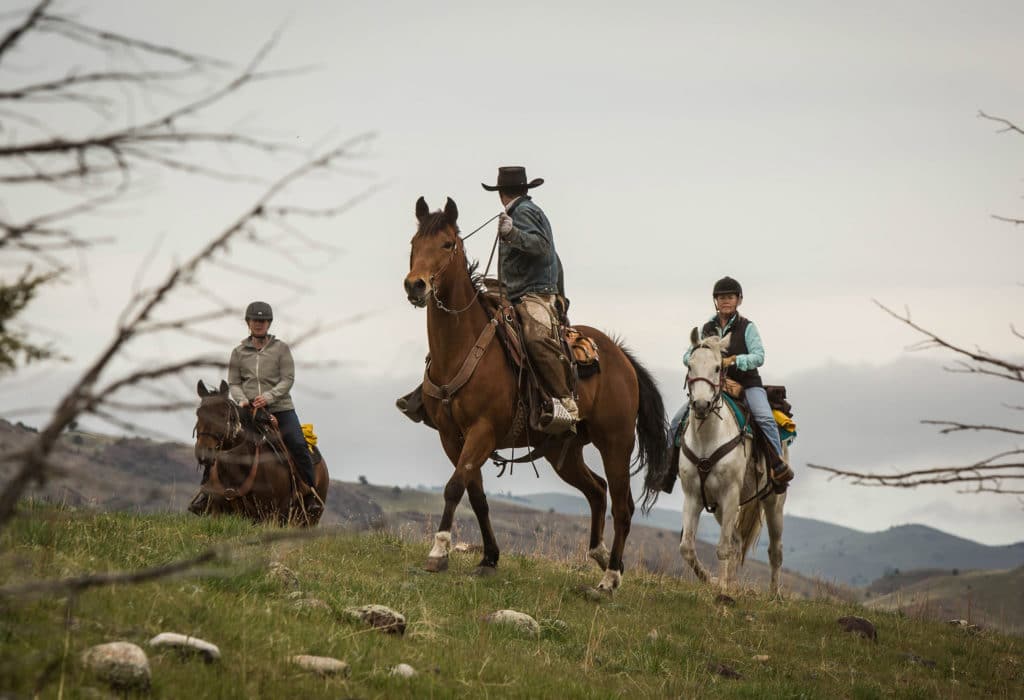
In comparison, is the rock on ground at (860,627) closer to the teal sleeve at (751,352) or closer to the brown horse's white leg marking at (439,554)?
the teal sleeve at (751,352)

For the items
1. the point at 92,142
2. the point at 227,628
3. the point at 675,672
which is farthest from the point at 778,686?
the point at 92,142

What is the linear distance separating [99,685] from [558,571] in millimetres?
8877

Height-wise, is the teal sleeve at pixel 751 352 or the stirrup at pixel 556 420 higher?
the teal sleeve at pixel 751 352

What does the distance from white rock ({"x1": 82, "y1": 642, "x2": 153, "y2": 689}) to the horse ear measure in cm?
674

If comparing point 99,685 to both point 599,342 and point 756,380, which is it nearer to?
point 599,342

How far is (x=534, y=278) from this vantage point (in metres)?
12.8

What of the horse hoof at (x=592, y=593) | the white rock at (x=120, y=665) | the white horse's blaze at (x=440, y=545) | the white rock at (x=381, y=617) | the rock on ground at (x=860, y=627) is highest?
the white horse's blaze at (x=440, y=545)

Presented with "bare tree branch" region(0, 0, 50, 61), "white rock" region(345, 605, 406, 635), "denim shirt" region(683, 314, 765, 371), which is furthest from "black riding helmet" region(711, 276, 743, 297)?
"bare tree branch" region(0, 0, 50, 61)

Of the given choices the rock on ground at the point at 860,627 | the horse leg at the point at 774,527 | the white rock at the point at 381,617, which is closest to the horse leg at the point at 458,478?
the white rock at the point at 381,617

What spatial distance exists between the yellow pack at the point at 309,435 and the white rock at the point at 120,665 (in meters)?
10.2

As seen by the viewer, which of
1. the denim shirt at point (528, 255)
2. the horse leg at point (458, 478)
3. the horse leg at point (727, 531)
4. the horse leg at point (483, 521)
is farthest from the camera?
the horse leg at point (727, 531)

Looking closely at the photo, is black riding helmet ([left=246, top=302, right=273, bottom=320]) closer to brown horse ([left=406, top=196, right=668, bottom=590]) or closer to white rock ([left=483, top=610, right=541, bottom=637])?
brown horse ([left=406, top=196, right=668, bottom=590])

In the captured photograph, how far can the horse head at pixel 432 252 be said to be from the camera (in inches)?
421

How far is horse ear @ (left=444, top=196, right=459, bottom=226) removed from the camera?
11461mm
